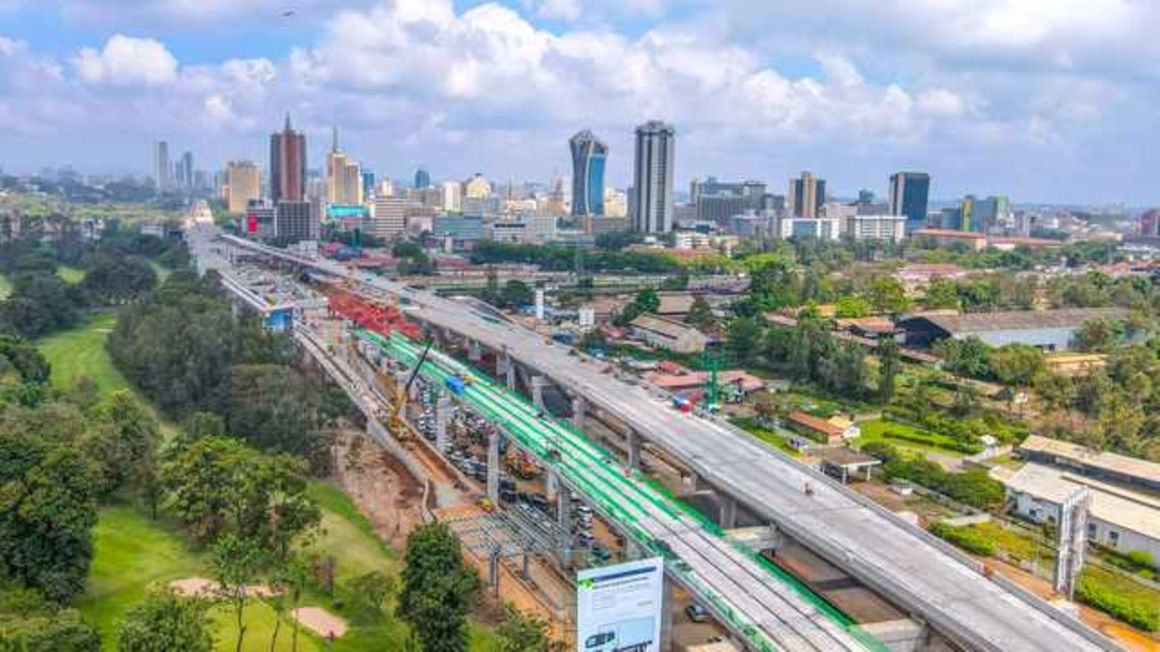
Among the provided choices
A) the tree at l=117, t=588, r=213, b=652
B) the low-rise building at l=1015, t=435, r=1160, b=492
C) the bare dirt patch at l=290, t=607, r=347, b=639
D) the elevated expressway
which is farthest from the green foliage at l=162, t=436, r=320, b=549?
the low-rise building at l=1015, t=435, r=1160, b=492

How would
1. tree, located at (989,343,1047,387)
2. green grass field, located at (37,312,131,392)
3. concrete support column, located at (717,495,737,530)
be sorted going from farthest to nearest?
green grass field, located at (37,312,131,392) → tree, located at (989,343,1047,387) → concrete support column, located at (717,495,737,530)

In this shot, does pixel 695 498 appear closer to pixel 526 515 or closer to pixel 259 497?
pixel 526 515

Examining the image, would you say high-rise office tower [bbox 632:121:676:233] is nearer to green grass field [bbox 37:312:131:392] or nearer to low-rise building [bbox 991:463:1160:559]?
green grass field [bbox 37:312:131:392]

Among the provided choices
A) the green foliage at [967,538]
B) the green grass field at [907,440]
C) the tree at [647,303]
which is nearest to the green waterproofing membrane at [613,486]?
the green foliage at [967,538]

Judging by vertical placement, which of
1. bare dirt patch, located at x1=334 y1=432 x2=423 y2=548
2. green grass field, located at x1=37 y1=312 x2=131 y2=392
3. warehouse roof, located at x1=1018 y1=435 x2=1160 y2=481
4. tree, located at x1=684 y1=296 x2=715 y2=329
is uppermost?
tree, located at x1=684 y1=296 x2=715 y2=329

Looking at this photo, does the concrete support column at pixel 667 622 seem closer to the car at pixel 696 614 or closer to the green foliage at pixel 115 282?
the car at pixel 696 614

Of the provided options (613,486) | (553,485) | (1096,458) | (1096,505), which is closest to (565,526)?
(553,485)

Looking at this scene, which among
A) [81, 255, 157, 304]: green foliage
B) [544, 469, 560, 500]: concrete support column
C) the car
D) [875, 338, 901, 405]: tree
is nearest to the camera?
the car
